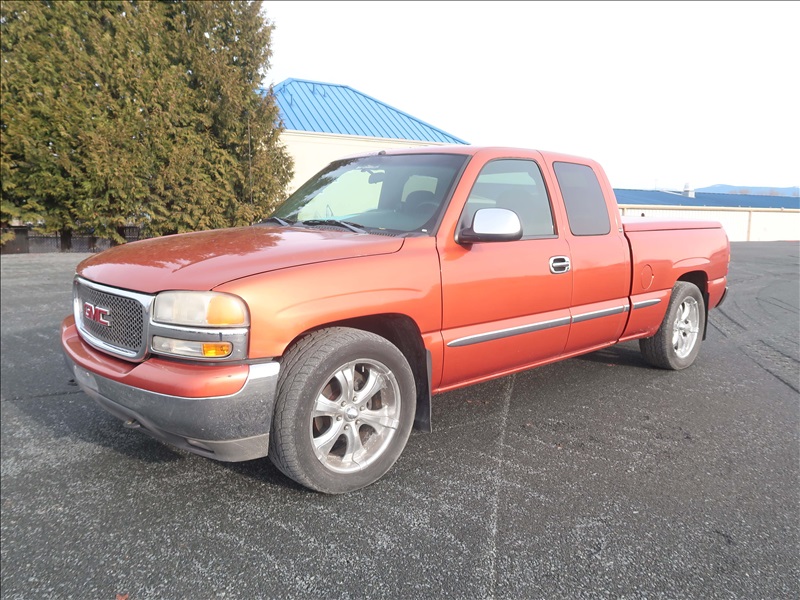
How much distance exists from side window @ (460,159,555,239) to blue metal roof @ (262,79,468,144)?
17.6 metres

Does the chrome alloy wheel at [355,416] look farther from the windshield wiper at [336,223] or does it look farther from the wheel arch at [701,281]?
the wheel arch at [701,281]

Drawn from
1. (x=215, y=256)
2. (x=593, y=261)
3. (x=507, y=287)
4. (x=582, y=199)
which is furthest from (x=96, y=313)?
(x=582, y=199)

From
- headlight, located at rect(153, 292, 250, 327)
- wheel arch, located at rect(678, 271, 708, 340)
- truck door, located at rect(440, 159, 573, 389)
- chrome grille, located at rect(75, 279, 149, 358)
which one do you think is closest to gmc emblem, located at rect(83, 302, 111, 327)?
chrome grille, located at rect(75, 279, 149, 358)

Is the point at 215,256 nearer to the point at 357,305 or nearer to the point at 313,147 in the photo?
the point at 357,305

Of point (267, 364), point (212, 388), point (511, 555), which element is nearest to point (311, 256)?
point (267, 364)

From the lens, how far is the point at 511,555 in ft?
7.58

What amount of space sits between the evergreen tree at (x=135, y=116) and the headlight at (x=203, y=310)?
1376cm

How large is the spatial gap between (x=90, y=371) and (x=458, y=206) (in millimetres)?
2184

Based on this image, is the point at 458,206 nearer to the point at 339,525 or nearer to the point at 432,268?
the point at 432,268

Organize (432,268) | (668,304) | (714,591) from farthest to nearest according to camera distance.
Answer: (668,304) < (432,268) < (714,591)

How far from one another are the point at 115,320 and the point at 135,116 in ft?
46.6

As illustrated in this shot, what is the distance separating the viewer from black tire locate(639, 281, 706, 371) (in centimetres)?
482

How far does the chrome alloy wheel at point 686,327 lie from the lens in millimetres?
5012

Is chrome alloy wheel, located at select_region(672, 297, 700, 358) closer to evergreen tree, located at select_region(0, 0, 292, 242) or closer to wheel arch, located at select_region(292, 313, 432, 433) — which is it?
wheel arch, located at select_region(292, 313, 432, 433)
